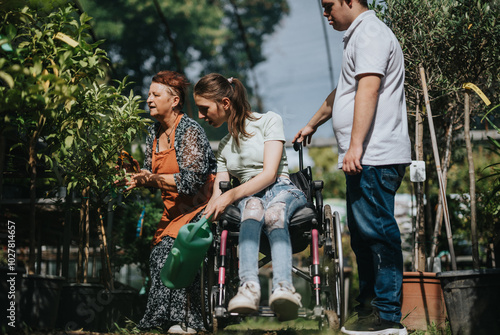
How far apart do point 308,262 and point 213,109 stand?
895 millimetres

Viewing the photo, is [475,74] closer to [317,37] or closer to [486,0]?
[486,0]

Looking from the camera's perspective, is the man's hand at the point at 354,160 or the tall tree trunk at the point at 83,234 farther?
Answer: the tall tree trunk at the point at 83,234

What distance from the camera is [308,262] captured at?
2529mm

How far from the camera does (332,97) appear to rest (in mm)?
2771

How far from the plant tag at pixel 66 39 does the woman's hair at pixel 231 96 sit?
63cm

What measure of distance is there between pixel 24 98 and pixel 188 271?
1032 millimetres

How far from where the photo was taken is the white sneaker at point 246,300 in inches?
80.7

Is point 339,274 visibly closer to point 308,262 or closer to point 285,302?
point 308,262

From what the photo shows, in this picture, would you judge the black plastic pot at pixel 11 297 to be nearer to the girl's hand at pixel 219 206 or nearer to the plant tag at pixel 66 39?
the girl's hand at pixel 219 206

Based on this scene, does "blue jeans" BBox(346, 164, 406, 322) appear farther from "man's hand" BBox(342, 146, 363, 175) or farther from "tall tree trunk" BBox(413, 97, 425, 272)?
"tall tree trunk" BBox(413, 97, 425, 272)

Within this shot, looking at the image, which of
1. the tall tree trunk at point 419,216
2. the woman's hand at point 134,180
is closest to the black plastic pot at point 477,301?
the tall tree trunk at point 419,216

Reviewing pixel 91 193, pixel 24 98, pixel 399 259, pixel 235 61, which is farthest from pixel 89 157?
pixel 235 61

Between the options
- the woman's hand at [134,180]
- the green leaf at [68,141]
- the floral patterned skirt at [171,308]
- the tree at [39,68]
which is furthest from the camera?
the woman's hand at [134,180]

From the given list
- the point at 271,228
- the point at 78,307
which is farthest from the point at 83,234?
the point at 271,228
